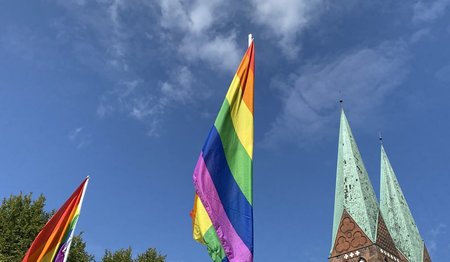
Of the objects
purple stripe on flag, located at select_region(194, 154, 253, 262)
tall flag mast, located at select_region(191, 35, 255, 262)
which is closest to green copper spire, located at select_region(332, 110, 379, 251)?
tall flag mast, located at select_region(191, 35, 255, 262)

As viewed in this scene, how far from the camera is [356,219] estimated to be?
148 ft

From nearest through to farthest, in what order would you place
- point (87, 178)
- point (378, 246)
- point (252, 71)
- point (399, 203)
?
point (252, 71), point (87, 178), point (378, 246), point (399, 203)

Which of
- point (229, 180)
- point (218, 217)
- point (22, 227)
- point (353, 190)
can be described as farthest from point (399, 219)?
point (218, 217)

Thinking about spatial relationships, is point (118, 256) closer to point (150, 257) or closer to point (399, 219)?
point (150, 257)

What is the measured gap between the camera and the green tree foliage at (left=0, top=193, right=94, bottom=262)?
1089 inches

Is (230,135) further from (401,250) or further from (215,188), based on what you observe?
(401,250)

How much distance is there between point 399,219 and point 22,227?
126ft

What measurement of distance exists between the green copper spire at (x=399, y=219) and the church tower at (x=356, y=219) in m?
2.32

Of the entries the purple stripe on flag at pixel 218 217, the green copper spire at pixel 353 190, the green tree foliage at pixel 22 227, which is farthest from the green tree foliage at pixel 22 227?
the green copper spire at pixel 353 190

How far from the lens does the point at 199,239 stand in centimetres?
926

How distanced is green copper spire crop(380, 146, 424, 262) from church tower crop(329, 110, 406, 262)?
2321 millimetres

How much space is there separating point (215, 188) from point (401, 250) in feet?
146

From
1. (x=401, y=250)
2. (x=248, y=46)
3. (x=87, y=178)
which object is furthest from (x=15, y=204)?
(x=401, y=250)

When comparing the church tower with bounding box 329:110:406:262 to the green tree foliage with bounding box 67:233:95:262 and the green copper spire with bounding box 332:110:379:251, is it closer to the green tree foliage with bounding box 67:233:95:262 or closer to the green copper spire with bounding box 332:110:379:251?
the green copper spire with bounding box 332:110:379:251
